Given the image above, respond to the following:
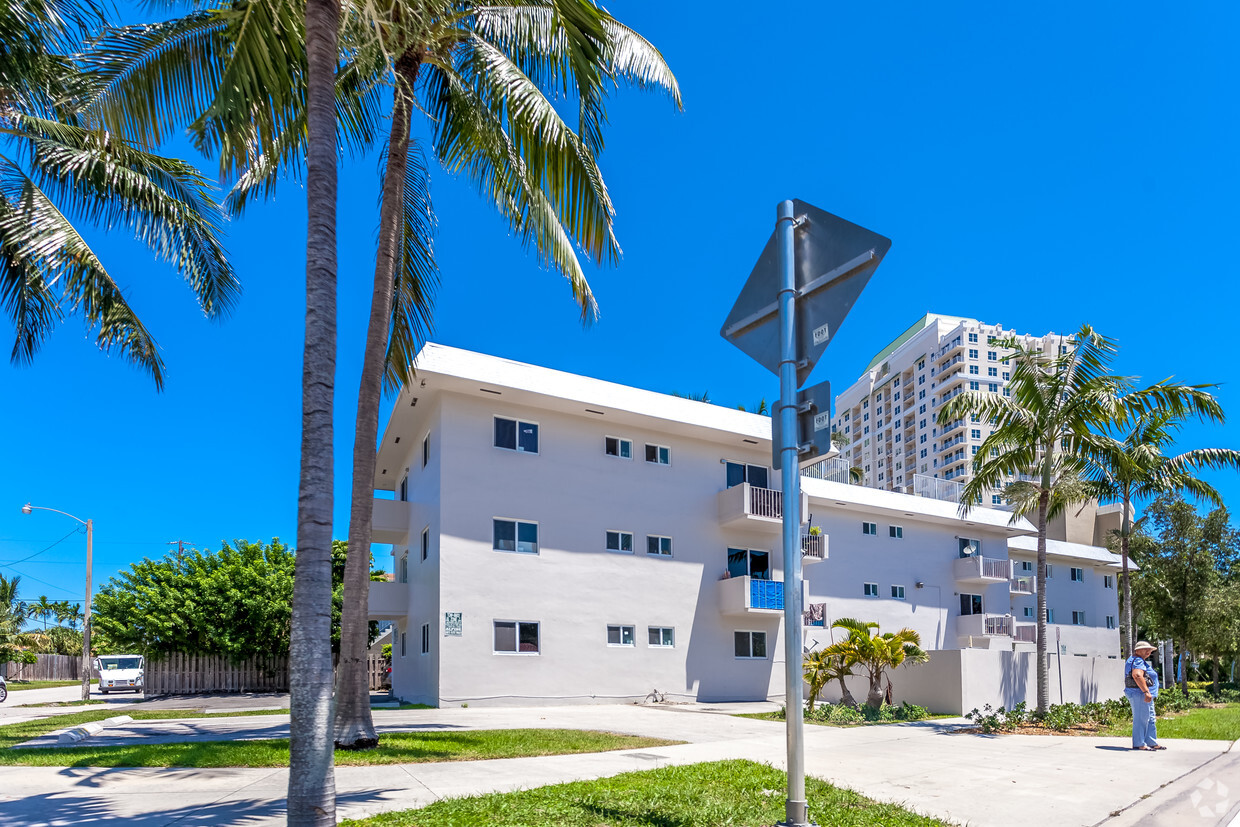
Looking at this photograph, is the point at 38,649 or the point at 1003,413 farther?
the point at 38,649

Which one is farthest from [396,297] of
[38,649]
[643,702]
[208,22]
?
[38,649]

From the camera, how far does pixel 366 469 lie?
40.6 ft

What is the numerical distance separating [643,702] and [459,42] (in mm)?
18630

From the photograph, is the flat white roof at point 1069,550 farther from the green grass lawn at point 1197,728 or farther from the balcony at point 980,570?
the green grass lawn at point 1197,728

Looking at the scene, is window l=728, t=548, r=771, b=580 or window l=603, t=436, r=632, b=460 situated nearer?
window l=603, t=436, r=632, b=460

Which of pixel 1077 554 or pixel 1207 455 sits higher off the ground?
pixel 1207 455

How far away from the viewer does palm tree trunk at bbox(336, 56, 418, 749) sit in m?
11.4

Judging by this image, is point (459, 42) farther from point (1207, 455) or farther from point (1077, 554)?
point (1077, 554)

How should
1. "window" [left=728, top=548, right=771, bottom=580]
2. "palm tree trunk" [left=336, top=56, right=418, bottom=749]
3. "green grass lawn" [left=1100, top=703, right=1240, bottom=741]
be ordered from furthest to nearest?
"window" [left=728, top=548, right=771, bottom=580]
"green grass lawn" [left=1100, top=703, right=1240, bottom=741]
"palm tree trunk" [left=336, top=56, right=418, bottom=749]

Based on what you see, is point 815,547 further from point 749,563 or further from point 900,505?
point 900,505

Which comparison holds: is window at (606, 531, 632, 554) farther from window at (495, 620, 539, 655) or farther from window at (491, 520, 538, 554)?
window at (495, 620, 539, 655)

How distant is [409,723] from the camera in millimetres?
16109

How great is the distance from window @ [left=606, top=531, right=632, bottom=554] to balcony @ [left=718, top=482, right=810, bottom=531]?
3664 mm

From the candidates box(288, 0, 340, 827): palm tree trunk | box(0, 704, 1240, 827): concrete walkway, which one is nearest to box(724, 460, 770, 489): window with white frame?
box(0, 704, 1240, 827): concrete walkway
